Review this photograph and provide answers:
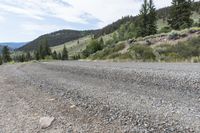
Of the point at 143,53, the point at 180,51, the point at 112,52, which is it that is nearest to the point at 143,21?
the point at 112,52

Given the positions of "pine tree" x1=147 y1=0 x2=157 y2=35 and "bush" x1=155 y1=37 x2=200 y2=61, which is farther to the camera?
"pine tree" x1=147 y1=0 x2=157 y2=35

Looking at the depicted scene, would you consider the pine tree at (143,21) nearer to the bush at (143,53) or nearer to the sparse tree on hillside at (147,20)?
the sparse tree on hillside at (147,20)

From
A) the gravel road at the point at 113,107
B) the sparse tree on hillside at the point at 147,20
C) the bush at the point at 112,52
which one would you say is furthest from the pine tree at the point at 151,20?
the gravel road at the point at 113,107

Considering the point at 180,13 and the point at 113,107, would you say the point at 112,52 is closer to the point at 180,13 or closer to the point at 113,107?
the point at 180,13

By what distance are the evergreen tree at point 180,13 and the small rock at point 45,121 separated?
48041mm

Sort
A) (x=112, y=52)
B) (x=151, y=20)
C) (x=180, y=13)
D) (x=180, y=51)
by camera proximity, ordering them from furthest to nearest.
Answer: (x=151, y=20) < (x=180, y=13) < (x=112, y=52) < (x=180, y=51)

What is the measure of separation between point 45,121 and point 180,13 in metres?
50.0

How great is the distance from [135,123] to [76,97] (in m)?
3.64

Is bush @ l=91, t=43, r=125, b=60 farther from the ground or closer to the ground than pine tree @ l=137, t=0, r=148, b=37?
closer to the ground

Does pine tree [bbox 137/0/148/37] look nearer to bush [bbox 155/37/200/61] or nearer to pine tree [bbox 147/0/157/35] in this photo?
pine tree [bbox 147/0/157/35]

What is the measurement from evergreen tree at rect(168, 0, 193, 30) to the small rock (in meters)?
48.0

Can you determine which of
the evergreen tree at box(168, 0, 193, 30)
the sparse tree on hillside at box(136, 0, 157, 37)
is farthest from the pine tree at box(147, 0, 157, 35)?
the evergreen tree at box(168, 0, 193, 30)

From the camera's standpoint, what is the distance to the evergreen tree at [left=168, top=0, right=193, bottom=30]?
172 feet

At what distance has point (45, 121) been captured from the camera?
716cm
